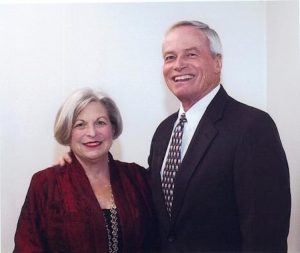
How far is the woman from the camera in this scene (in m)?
0.92

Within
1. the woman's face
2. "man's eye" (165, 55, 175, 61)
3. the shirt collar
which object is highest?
"man's eye" (165, 55, 175, 61)

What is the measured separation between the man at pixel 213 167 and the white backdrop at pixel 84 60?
3.1 inches

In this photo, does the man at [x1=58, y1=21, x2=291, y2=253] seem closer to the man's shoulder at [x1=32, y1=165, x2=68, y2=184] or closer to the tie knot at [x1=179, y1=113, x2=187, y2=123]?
the tie knot at [x1=179, y1=113, x2=187, y2=123]

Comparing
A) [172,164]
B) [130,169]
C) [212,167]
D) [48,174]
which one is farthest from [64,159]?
[212,167]

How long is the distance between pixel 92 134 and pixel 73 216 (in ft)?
0.66

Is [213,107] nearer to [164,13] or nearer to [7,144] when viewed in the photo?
[164,13]

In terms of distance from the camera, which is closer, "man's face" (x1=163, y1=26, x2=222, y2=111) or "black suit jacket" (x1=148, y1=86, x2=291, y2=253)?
"black suit jacket" (x1=148, y1=86, x2=291, y2=253)

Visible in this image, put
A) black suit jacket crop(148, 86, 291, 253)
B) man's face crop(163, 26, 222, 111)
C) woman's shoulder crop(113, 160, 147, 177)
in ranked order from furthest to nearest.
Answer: woman's shoulder crop(113, 160, 147, 177), man's face crop(163, 26, 222, 111), black suit jacket crop(148, 86, 291, 253)

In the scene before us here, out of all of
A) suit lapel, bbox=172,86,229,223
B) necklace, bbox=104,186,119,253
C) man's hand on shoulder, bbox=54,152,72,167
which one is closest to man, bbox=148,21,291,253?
suit lapel, bbox=172,86,229,223

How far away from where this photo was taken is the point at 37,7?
0.99 metres

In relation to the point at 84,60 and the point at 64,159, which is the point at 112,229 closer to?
the point at 64,159

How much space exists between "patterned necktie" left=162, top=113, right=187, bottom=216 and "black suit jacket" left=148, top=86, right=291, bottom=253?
0.02 metres

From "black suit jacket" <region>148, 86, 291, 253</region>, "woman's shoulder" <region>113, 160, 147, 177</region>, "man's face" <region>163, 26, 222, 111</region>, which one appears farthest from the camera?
"woman's shoulder" <region>113, 160, 147, 177</region>

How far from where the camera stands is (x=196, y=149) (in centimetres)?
85
